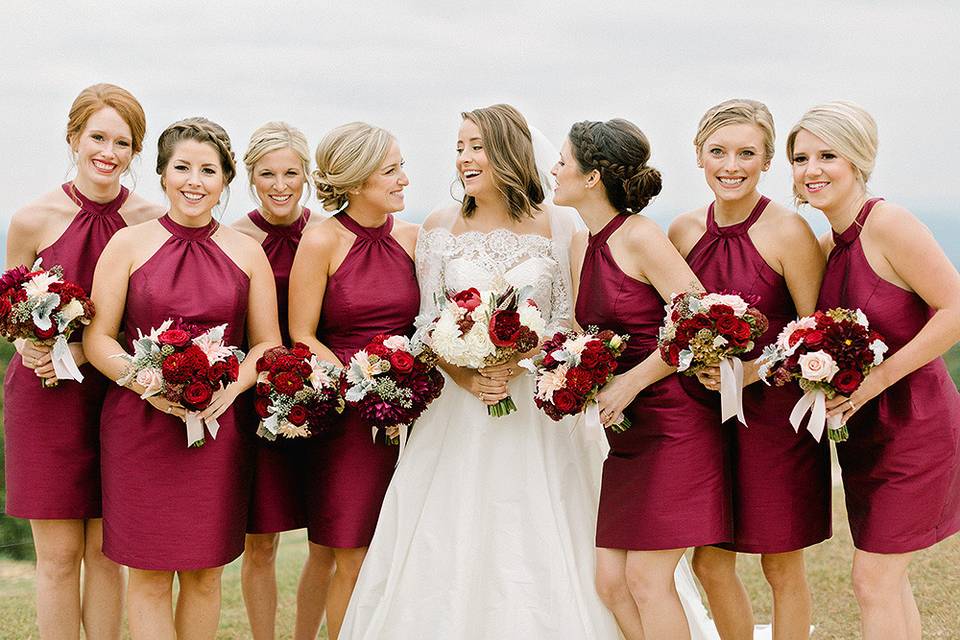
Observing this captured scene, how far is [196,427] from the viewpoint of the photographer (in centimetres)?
459

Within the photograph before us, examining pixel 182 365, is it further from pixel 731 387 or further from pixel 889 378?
pixel 889 378

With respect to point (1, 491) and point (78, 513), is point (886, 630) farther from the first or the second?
point (1, 491)

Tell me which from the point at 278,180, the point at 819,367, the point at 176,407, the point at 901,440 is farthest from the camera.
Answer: the point at 278,180

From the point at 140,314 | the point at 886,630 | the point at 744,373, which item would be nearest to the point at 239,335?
the point at 140,314

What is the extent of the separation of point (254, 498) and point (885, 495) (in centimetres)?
314

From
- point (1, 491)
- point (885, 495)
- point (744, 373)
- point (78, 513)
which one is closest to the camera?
point (885, 495)

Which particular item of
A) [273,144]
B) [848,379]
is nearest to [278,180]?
[273,144]

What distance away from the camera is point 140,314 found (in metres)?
4.70

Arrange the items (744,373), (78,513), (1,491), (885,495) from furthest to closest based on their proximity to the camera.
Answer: (1,491)
(78,513)
(744,373)
(885,495)

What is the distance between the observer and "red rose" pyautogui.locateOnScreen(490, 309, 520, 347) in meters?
4.66

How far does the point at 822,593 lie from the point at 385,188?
18.3 feet

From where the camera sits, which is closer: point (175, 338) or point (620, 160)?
point (175, 338)

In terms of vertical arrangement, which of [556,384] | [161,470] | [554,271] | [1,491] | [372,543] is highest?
[554,271]

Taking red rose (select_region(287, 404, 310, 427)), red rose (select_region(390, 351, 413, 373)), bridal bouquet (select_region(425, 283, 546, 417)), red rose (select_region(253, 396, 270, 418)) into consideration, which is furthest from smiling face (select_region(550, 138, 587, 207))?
red rose (select_region(253, 396, 270, 418))
